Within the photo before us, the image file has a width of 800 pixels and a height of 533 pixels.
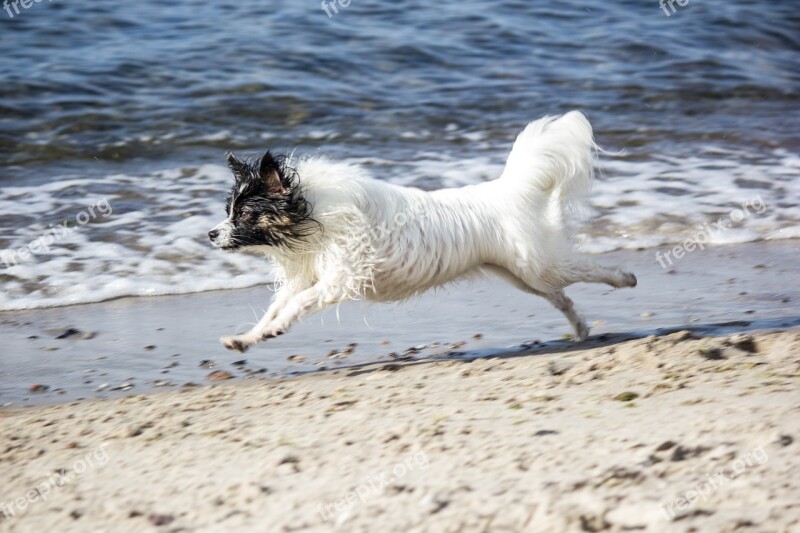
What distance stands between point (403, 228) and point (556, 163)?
98 cm

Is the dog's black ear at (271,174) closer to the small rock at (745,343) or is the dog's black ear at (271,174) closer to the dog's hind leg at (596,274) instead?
A: the dog's hind leg at (596,274)

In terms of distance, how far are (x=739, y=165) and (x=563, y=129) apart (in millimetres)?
5101

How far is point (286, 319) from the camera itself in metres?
5.02

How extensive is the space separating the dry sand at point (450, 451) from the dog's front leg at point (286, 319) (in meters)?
→ 0.26

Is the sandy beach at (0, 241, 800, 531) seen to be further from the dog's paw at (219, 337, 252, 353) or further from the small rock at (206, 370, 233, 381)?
the dog's paw at (219, 337, 252, 353)

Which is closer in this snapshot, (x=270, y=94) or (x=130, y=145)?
(x=130, y=145)

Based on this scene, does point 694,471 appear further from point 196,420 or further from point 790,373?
point 196,420

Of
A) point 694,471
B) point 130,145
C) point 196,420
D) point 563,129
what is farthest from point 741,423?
point 130,145

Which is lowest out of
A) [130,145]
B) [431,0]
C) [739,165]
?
[739,165]

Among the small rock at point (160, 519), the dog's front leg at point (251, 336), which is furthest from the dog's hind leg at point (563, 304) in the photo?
the small rock at point (160, 519)

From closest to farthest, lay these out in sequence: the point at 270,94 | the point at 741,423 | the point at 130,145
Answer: the point at 741,423 → the point at 130,145 → the point at 270,94

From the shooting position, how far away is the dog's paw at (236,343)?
4.99m

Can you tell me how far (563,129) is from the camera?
5.55 metres

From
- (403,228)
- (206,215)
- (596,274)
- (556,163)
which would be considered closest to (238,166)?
(403,228)
